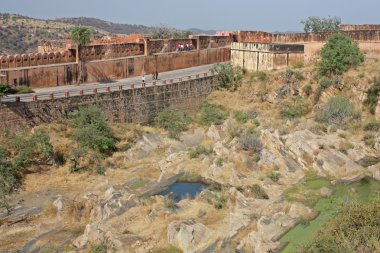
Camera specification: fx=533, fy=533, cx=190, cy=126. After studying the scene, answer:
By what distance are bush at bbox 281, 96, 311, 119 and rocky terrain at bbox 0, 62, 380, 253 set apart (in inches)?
10.9

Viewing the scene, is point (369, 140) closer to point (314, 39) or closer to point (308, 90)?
point (308, 90)

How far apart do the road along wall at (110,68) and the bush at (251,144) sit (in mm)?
13573

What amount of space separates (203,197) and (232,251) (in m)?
4.77

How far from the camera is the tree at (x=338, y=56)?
37844mm

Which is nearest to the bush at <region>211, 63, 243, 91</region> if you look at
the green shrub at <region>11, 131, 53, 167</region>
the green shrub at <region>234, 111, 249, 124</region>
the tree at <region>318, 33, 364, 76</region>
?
the green shrub at <region>234, 111, 249, 124</region>

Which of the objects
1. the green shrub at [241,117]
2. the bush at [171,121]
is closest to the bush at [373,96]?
the green shrub at [241,117]

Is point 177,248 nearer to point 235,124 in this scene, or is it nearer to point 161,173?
point 161,173

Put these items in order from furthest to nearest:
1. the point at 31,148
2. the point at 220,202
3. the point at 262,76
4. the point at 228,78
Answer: the point at 228,78 → the point at 262,76 → the point at 31,148 → the point at 220,202

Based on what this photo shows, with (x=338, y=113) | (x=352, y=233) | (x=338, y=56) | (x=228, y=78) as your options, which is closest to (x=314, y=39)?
(x=338, y=56)

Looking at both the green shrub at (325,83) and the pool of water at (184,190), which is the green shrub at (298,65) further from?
the pool of water at (184,190)

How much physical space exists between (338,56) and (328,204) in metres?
17.9

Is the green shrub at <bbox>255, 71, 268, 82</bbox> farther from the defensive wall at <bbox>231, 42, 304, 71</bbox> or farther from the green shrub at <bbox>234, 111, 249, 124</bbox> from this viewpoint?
the green shrub at <bbox>234, 111, 249, 124</bbox>

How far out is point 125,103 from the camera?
3325cm

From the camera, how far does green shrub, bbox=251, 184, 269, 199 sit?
23219 mm
